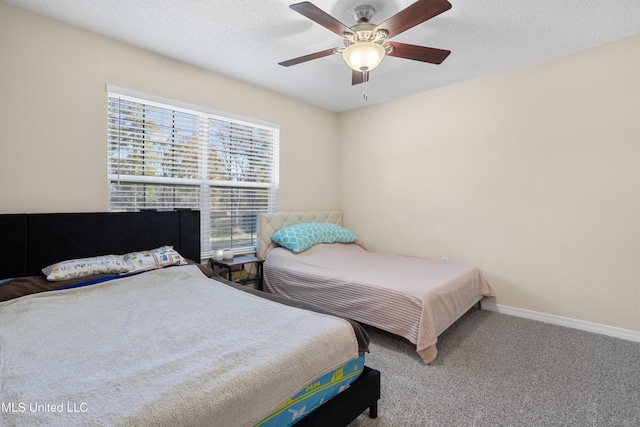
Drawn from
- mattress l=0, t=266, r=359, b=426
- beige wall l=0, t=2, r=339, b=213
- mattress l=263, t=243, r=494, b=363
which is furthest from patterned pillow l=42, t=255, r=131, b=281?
mattress l=263, t=243, r=494, b=363

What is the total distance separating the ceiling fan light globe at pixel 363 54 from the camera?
1938 mm

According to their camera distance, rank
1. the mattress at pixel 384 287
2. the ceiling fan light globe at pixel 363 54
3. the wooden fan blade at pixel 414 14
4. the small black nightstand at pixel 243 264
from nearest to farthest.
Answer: the wooden fan blade at pixel 414 14
the ceiling fan light globe at pixel 363 54
the mattress at pixel 384 287
the small black nightstand at pixel 243 264

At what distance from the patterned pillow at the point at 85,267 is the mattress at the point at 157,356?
0.68 ft

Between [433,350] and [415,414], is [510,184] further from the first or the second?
[415,414]

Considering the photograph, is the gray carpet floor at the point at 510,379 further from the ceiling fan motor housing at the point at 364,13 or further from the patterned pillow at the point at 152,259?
the ceiling fan motor housing at the point at 364,13

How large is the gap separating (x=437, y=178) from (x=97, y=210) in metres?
3.48

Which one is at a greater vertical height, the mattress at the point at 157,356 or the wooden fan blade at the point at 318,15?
the wooden fan blade at the point at 318,15

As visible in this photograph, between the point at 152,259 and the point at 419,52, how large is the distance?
2.56 meters

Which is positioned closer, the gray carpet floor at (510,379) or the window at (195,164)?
the gray carpet floor at (510,379)

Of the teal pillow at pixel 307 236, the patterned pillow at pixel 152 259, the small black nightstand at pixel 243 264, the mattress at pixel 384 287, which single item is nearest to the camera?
the mattress at pixel 384 287

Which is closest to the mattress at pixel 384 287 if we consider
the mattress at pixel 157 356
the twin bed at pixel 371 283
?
the twin bed at pixel 371 283

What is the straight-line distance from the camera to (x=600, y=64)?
264 centimetres

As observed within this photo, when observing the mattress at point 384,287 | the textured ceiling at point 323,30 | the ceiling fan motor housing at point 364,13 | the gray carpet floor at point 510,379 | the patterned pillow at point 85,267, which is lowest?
the gray carpet floor at point 510,379

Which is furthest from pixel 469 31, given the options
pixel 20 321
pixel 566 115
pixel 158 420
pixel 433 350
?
pixel 20 321
